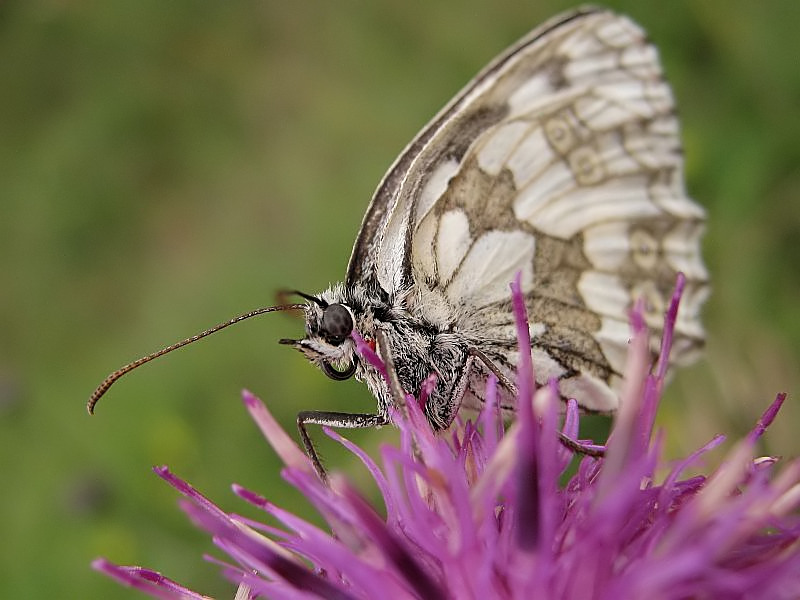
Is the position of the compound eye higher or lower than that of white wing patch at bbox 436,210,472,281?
lower

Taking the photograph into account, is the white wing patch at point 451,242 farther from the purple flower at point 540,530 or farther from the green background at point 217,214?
the green background at point 217,214

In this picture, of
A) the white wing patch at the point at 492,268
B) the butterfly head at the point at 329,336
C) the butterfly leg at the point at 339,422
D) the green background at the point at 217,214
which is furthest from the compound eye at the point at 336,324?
the green background at the point at 217,214

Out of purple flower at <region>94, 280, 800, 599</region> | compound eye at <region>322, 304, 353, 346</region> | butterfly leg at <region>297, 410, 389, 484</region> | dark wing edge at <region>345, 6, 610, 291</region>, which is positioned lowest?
purple flower at <region>94, 280, 800, 599</region>

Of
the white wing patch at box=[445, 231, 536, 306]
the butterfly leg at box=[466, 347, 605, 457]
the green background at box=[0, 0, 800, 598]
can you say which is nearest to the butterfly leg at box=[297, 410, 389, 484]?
the butterfly leg at box=[466, 347, 605, 457]

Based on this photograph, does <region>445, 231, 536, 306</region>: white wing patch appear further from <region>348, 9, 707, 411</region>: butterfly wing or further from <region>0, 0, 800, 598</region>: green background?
<region>0, 0, 800, 598</region>: green background

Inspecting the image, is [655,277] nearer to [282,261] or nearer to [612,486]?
[612,486]

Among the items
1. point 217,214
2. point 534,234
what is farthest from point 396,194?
point 217,214

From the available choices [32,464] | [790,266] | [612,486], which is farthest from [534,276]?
[32,464]

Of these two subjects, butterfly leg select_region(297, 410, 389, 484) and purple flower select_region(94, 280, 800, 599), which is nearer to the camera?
purple flower select_region(94, 280, 800, 599)
